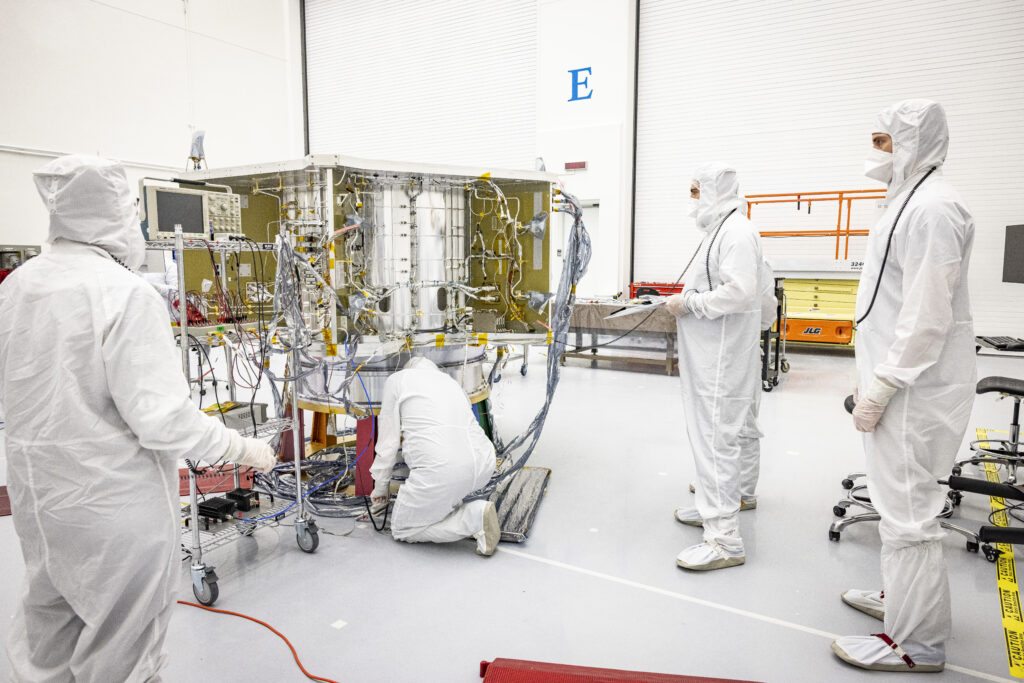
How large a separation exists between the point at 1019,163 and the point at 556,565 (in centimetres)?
726

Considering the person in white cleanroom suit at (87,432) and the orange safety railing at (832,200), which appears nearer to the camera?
the person in white cleanroom suit at (87,432)

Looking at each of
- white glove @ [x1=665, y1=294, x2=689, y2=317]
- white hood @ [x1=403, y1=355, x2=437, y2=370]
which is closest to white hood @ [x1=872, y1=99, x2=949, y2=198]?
white glove @ [x1=665, y1=294, x2=689, y2=317]

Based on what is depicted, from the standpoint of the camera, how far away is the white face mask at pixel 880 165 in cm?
188

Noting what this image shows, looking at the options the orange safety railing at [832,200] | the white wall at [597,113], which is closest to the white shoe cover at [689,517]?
the orange safety railing at [832,200]

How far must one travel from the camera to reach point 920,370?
1679mm

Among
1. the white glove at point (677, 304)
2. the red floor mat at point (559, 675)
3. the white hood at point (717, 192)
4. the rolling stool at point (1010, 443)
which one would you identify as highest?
the white hood at point (717, 192)

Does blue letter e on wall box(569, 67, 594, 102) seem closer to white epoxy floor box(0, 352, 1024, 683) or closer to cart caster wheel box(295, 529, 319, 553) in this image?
white epoxy floor box(0, 352, 1024, 683)

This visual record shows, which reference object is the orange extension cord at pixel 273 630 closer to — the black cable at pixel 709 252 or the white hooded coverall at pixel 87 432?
the white hooded coverall at pixel 87 432

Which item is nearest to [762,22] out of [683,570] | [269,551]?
[683,570]

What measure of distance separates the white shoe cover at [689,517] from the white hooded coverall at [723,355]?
0.30 metres

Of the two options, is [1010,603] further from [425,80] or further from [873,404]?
[425,80]

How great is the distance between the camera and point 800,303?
725 cm

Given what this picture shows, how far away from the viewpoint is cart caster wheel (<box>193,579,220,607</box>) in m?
2.13

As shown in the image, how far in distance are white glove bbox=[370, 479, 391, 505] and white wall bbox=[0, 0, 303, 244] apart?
760 centimetres
